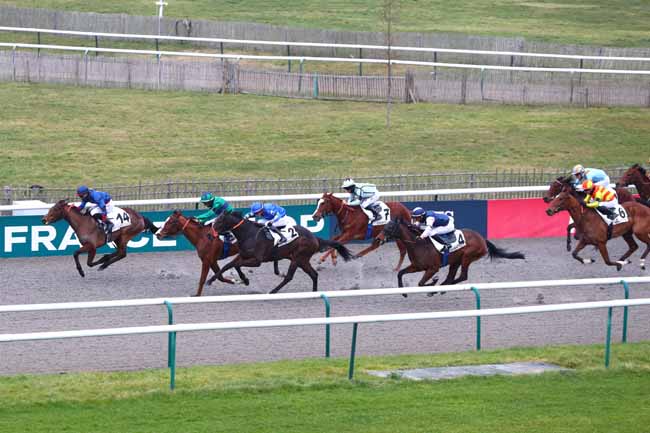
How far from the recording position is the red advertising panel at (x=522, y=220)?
21.7 metres

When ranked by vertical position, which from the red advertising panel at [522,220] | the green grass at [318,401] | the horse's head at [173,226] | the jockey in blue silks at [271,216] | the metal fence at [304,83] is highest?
the metal fence at [304,83]

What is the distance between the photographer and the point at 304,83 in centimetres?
3338

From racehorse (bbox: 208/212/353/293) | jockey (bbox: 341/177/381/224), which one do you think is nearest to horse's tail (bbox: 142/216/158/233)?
racehorse (bbox: 208/212/353/293)

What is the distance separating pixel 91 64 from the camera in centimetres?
3359

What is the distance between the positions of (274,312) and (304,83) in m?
17.9

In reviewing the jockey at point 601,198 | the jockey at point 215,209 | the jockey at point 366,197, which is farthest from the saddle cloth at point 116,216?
the jockey at point 601,198

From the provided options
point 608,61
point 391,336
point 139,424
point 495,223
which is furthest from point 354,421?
point 608,61

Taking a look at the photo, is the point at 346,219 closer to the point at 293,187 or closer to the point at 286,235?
the point at 286,235

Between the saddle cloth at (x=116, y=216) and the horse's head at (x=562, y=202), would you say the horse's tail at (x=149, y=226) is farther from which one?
the horse's head at (x=562, y=202)

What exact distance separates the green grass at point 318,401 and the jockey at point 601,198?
7608mm

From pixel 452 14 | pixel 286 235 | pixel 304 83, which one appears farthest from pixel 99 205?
pixel 452 14

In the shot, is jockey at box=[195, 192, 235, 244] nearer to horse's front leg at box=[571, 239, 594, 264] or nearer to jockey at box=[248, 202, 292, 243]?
jockey at box=[248, 202, 292, 243]

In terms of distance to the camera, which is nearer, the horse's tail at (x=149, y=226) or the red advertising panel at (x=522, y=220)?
the horse's tail at (x=149, y=226)

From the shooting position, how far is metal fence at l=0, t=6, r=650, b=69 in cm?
3750
